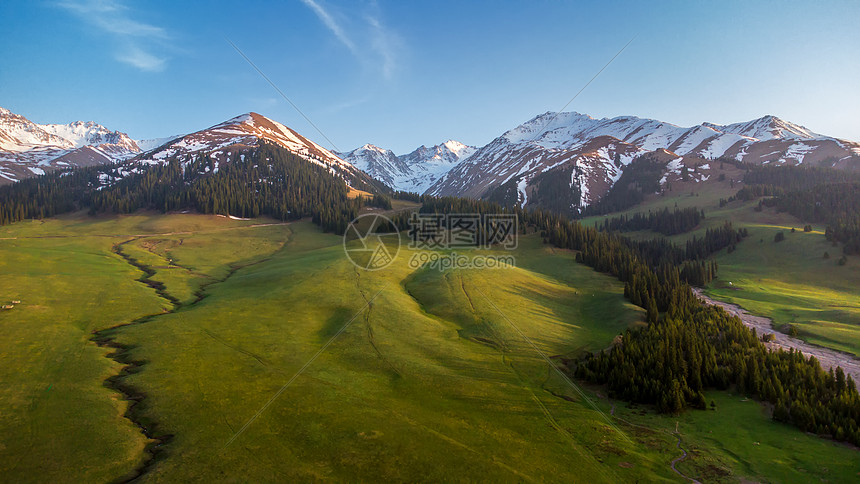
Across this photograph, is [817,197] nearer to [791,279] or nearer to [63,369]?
[791,279]

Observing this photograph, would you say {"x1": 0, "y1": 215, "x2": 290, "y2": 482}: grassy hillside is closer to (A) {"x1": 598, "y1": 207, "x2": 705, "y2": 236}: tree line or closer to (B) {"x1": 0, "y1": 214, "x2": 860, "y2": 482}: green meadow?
(B) {"x1": 0, "y1": 214, "x2": 860, "y2": 482}: green meadow


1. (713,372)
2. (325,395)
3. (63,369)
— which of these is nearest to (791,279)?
(713,372)

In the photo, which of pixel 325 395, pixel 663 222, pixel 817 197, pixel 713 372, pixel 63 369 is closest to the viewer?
pixel 325 395

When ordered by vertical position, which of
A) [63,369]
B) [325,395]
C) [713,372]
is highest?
[63,369]

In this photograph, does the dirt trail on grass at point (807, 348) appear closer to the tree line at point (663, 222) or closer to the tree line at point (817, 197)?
the tree line at point (817, 197)

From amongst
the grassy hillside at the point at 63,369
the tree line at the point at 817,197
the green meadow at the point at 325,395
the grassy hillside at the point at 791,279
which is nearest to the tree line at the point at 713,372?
the green meadow at the point at 325,395

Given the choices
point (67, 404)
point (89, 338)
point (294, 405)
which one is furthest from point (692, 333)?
point (89, 338)

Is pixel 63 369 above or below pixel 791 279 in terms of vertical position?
below

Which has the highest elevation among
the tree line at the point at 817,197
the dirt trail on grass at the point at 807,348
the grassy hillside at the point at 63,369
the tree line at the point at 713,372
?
the tree line at the point at 817,197

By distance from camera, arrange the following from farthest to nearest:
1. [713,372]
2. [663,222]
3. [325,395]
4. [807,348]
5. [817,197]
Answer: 1. [663,222]
2. [817,197]
3. [807,348]
4. [713,372]
5. [325,395]
